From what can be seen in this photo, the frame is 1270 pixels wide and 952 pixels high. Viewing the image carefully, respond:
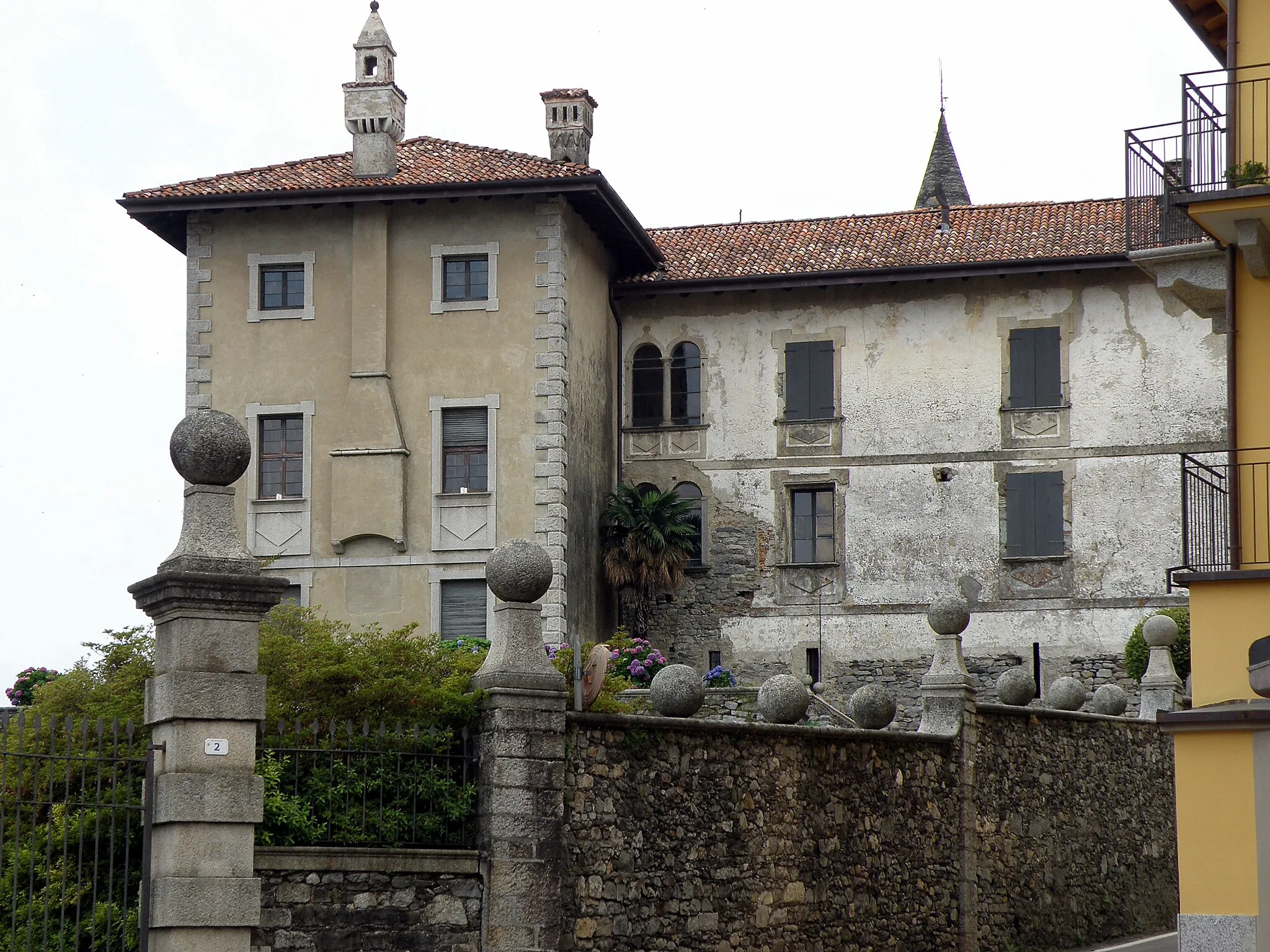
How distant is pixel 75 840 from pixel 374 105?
2076cm

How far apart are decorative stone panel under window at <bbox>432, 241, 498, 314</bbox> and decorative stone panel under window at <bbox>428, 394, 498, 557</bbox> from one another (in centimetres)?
148

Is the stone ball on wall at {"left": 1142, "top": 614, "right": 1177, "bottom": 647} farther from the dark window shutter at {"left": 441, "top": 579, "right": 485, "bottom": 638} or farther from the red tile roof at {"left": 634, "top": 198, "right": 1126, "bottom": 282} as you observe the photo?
the dark window shutter at {"left": 441, "top": 579, "right": 485, "bottom": 638}

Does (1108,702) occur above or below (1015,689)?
below

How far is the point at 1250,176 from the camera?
50.3 feet

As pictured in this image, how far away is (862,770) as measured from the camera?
18.2 meters

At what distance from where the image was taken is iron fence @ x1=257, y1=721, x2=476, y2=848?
12.9 metres

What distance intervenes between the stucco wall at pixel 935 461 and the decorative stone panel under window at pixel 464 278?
3670 millimetres

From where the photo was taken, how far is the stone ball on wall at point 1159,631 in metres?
26.7

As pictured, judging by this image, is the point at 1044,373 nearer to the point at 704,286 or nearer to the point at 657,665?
the point at 704,286


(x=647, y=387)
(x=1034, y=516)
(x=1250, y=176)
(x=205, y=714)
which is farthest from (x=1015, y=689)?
(x=205, y=714)

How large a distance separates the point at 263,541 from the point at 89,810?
17.9m

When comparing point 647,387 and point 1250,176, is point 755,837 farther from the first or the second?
point 647,387

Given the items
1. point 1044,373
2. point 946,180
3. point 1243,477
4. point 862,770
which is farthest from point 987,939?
point 946,180

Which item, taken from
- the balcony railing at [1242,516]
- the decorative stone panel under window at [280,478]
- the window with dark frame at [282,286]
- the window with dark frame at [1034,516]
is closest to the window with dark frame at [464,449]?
the decorative stone panel under window at [280,478]
